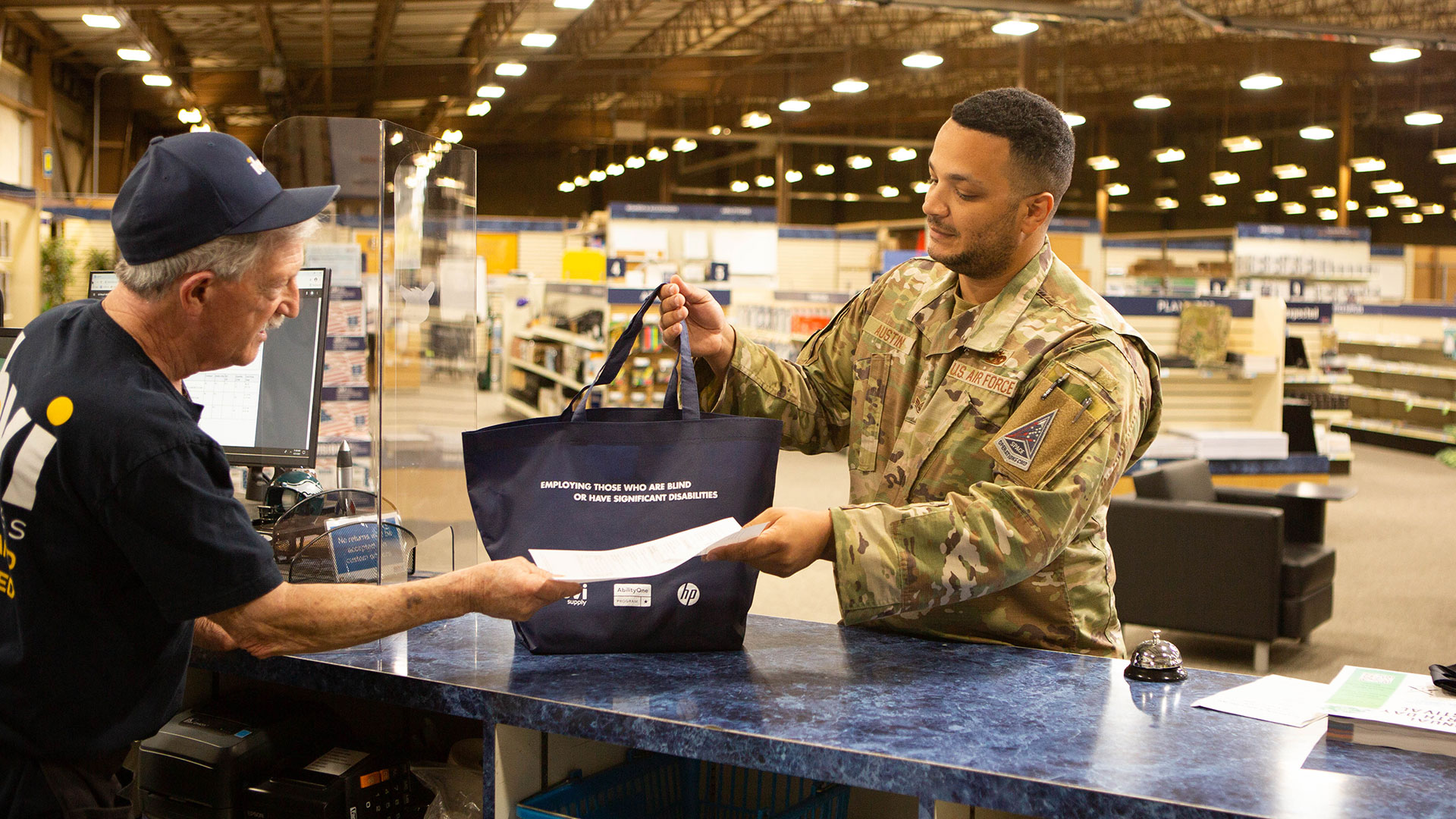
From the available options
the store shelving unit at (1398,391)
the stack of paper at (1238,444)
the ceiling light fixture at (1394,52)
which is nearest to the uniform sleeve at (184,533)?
the stack of paper at (1238,444)

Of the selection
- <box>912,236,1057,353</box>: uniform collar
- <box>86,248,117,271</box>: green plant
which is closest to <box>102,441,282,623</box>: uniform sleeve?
<box>912,236,1057,353</box>: uniform collar

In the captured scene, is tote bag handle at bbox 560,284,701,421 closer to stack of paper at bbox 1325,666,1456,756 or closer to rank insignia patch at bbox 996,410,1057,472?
rank insignia patch at bbox 996,410,1057,472

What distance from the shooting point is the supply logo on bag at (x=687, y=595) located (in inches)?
62.7

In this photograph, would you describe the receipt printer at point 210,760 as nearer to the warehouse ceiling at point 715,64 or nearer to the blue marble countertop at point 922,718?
the blue marble countertop at point 922,718

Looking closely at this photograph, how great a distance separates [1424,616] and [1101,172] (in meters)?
20.9

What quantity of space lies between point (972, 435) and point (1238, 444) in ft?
23.6

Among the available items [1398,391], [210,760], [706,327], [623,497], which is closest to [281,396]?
[210,760]

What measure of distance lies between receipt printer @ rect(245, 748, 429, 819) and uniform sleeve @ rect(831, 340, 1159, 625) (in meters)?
0.80

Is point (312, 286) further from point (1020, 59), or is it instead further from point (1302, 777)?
point (1020, 59)

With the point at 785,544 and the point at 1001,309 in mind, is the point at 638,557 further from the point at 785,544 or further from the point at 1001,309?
the point at 1001,309

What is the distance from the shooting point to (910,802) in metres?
1.67

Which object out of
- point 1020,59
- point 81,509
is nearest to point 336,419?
point 81,509

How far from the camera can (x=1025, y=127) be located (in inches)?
67.8

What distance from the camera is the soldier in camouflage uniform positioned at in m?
1.56
